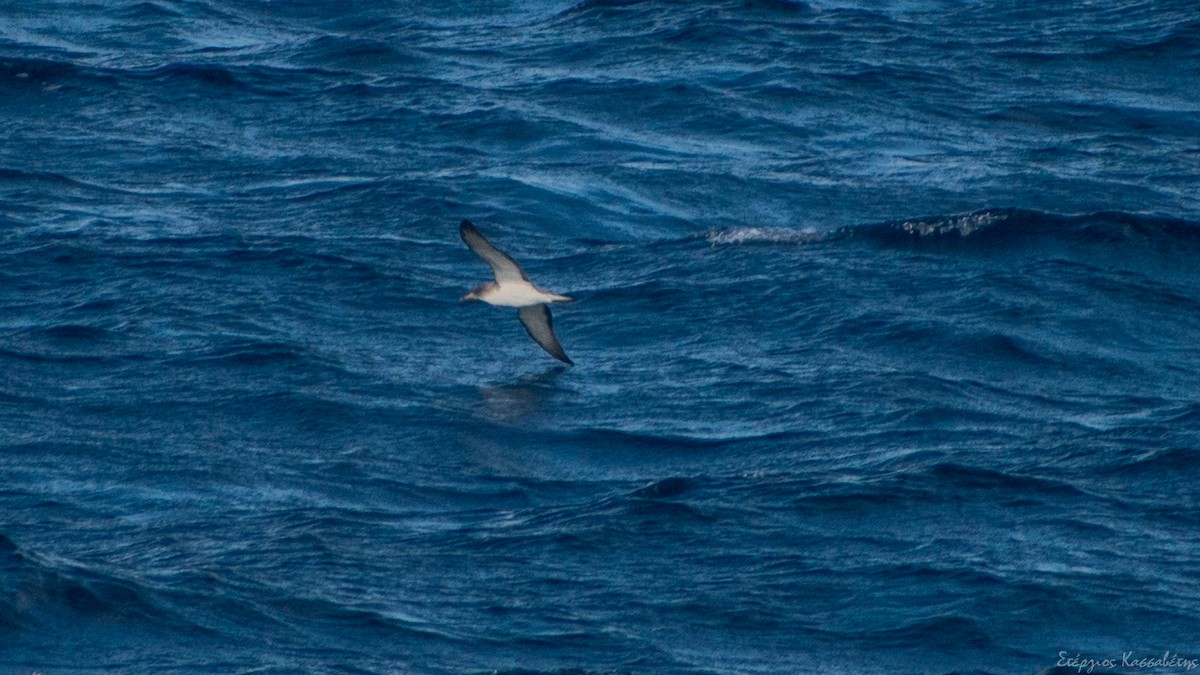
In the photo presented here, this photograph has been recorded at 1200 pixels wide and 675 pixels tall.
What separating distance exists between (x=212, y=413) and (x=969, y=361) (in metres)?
6.11

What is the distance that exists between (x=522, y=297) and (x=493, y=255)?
0.66 metres

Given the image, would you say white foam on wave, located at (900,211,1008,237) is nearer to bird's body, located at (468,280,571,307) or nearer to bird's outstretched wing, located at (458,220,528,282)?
bird's body, located at (468,280,571,307)

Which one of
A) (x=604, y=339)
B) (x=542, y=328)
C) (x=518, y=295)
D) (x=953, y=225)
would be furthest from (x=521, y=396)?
(x=953, y=225)

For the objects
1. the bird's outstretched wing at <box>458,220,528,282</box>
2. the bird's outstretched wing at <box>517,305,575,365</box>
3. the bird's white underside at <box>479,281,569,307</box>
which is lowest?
the bird's outstretched wing at <box>517,305,575,365</box>

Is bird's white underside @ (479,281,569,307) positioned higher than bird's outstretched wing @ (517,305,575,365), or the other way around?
bird's white underside @ (479,281,569,307)

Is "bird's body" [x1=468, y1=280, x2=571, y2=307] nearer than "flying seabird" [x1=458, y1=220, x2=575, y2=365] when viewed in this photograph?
No

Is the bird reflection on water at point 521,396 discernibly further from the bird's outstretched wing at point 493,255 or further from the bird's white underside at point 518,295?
the bird's outstretched wing at point 493,255

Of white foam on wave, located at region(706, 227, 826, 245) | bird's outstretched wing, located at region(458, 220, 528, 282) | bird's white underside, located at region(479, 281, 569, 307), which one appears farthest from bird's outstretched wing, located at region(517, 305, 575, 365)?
white foam on wave, located at region(706, 227, 826, 245)

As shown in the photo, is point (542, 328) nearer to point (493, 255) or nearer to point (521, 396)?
point (521, 396)

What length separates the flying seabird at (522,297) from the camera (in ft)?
52.0

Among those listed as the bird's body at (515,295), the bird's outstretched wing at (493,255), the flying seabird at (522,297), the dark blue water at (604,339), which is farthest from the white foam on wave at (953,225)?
the bird's outstretched wing at (493,255)

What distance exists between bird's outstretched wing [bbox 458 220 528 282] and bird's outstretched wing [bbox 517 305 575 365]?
42cm

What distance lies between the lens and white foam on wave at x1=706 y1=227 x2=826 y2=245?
61.4ft

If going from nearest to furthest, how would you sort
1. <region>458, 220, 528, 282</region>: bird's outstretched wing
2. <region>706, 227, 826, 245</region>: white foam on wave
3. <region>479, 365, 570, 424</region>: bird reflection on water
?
<region>458, 220, 528, 282</region>: bird's outstretched wing < <region>479, 365, 570, 424</region>: bird reflection on water < <region>706, 227, 826, 245</region>: white foam on wave
